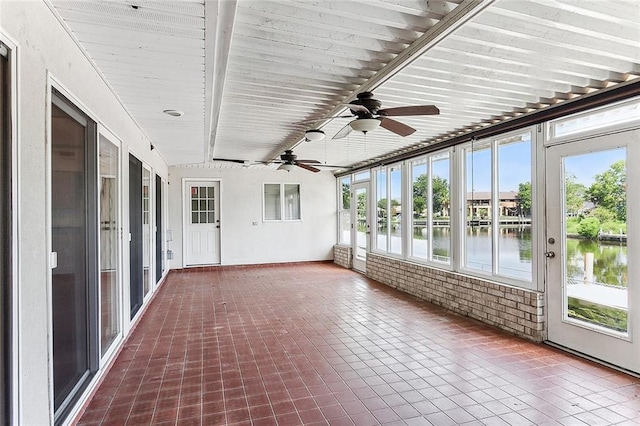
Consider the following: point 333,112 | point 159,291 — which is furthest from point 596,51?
point 159,291

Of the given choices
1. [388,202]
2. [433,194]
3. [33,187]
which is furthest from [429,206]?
[33,187]

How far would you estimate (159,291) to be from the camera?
624cm

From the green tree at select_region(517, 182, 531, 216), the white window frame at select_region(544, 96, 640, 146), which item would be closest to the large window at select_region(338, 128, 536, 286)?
the green tree at select_region(517, 182, 531, 216)

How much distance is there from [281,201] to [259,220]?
30.6 inches

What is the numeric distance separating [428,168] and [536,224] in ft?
7.17

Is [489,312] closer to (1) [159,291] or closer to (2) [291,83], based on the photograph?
(2) [291,83]

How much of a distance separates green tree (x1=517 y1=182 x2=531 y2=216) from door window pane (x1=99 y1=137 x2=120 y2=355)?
14.5ft

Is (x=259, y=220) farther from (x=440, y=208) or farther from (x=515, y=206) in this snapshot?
(x=515, y=206)

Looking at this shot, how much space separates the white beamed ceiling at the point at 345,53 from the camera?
6.75ft

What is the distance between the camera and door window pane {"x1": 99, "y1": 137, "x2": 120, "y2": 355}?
3.07 meters

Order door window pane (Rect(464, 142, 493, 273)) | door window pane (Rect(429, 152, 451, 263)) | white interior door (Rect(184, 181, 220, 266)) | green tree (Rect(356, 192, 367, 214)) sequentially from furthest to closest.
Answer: white interior door (Rect(184, 181, 220, 266))
green tree (Rect(356, 192, 367, 214))
door window pane (Rect(429, 152, 451, 263))
door window pane (Rect(464, 142, 493, 273))

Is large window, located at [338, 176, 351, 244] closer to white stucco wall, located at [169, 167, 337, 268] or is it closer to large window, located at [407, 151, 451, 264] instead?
white stucco wall, located at [169, 167, 337, 268]

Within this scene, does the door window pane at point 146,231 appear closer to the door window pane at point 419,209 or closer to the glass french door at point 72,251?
the glass french door at point 72,251

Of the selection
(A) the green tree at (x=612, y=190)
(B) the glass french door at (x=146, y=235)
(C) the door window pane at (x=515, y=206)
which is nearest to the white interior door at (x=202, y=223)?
(B) the glass french door at (x=146, y=235)
